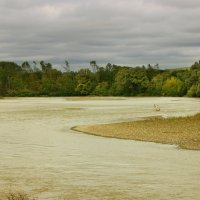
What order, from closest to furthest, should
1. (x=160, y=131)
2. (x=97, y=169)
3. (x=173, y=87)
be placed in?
1. (x=97, y=169)
2. (x=160, y=131)
3. (x=173, y=87)

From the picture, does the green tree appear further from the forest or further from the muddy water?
the muddy water

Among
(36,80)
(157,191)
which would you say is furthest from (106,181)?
(36,80)

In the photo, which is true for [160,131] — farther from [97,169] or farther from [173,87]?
[173,87]

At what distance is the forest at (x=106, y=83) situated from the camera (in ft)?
512

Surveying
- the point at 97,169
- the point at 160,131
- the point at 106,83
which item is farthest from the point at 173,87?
the point at 97,169

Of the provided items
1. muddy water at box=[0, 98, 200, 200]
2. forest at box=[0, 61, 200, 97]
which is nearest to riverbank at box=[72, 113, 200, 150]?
muddy water at box=[0, 98, 200, 200]

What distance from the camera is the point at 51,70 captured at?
639 feet

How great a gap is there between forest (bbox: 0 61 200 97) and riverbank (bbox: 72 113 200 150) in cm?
9870

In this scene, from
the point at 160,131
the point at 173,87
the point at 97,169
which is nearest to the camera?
the point at 97,169

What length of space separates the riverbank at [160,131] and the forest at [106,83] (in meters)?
98.7

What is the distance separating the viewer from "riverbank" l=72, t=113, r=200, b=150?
31317mm

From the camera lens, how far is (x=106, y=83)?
166 metres

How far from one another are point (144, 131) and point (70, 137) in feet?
18.4

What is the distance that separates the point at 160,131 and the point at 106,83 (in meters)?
129
